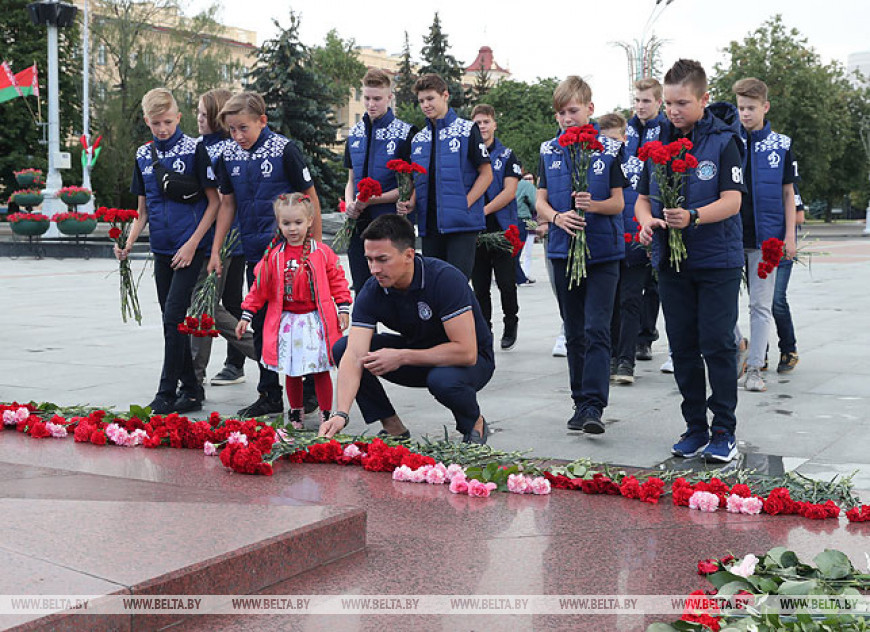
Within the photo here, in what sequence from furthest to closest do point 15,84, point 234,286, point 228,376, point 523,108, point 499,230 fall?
1. point 523,108
2. point 15,84
3. point 499,230
4. point 228,376
5. point 234,286

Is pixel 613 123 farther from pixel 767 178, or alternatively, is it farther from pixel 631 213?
pixel 767 178

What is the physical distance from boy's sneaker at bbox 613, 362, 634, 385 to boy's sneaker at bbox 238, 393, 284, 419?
2.50 metres

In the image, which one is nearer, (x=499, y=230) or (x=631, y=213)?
(x=631, y=213)

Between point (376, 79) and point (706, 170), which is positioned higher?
point (376, 79)

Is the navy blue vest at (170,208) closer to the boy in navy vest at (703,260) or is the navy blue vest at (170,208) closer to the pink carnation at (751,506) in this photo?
the boy in navy vest at (703,260)

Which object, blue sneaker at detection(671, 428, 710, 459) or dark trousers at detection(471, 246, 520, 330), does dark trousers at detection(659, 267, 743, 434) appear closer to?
blue sneaker at detection(671, 428, 710, 459)

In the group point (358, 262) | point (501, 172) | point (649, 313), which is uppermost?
point (501, 172)

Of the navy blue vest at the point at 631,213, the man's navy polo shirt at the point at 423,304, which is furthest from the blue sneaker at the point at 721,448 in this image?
the navy blue vest at the point at 631,213

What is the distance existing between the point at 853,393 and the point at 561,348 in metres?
2.63

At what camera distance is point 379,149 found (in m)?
7.37

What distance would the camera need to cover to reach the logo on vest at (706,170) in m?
5.25

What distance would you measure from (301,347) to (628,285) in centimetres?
296

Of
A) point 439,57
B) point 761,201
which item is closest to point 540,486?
point 761,201

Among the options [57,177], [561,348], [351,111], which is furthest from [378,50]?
[561,348]
